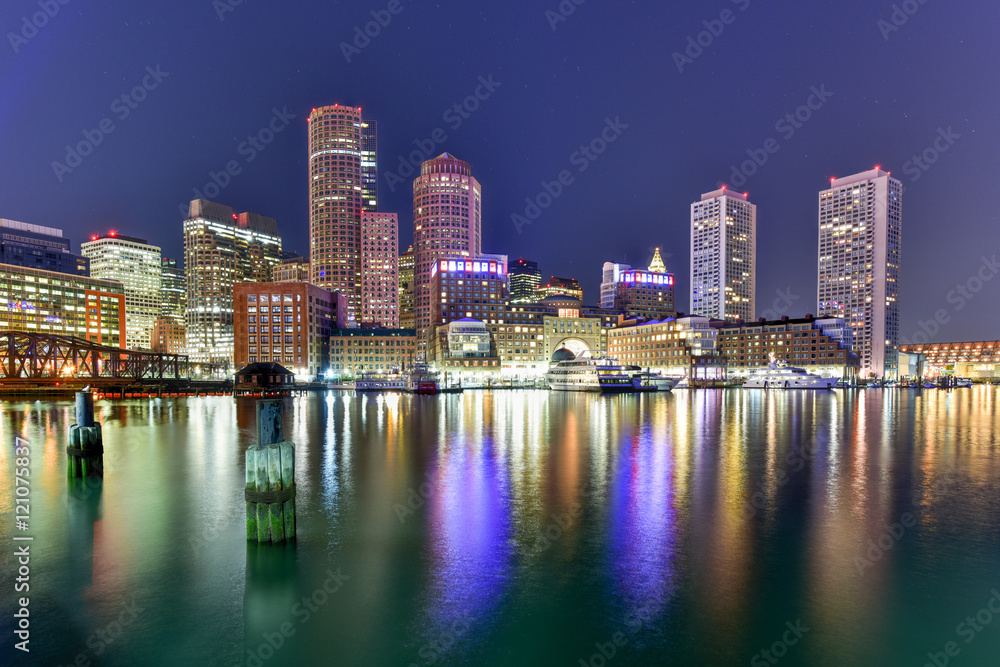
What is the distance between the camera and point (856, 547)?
51.0 feet

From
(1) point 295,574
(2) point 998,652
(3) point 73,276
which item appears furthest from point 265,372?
(3) point 73,276

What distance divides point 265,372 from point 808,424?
102204 millimetres

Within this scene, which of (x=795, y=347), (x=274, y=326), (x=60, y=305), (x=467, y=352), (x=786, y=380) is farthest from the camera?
(x=60, y=305)

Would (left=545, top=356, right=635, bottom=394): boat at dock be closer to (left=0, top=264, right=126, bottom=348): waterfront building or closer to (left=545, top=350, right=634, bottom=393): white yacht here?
(left=545, top=350, right=634, bottom=393): white yacht

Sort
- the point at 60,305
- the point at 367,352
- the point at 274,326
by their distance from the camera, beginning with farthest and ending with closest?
the point at 367,352 < the point at 60,305 < the point at 274,326

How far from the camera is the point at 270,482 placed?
14.5m

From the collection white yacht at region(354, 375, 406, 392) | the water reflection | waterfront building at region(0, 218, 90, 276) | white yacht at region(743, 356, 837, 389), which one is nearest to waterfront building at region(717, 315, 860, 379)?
white yacht at region(743, 356, 837, 389)

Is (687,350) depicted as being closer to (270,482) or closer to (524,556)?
(524,556)

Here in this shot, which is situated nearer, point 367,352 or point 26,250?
point 367,352

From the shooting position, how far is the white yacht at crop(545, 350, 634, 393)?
122188mm

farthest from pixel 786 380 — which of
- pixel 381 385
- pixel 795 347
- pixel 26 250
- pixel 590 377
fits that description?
pixel 26 250

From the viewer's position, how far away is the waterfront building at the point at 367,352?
610 feet

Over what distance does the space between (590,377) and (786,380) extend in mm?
61283

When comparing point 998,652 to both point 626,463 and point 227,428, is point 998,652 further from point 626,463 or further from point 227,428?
point 227,428
